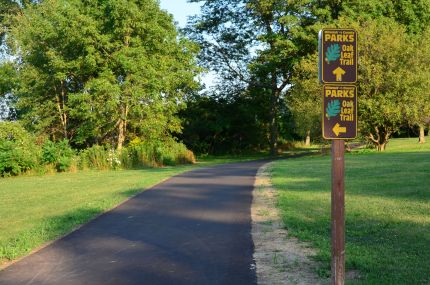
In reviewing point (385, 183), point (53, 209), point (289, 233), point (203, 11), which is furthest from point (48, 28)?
point (289, 233)

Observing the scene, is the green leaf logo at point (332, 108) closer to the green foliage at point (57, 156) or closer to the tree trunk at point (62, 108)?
the green foliage at point (57, 156)

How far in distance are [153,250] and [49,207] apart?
6252 millimetres

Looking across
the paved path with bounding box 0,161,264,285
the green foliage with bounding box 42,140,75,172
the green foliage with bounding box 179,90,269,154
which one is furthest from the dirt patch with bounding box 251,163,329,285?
the green foliage with bounding box 179,90,269,154

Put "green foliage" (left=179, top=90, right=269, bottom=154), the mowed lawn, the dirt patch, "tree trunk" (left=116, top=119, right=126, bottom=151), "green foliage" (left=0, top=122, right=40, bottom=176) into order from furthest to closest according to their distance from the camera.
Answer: "green foliage" (left=179, top=90, right=269, bottom=154) < "tree trunk" (left=116, top=119, right=126, bottom=151) < "green foliage" (left=0, top=122, right=40, bottom=176) < the mowed lawn < the dirt patch

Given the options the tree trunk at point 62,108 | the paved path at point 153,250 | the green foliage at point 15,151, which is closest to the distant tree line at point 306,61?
the tree trunk at point 62,108

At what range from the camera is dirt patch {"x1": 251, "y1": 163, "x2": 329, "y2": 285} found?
636cm

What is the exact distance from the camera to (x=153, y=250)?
8148mm

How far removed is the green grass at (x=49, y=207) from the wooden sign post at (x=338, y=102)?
523cm

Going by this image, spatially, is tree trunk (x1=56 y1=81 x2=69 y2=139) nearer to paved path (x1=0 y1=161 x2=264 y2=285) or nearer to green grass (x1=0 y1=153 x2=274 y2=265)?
green grass (x1=0 y1=153 x2=274 y2=265)

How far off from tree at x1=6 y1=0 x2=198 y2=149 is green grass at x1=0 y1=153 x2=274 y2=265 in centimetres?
1170

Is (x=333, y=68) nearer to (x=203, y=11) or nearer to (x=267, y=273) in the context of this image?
(x=267, y=273)

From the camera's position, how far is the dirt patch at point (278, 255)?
20.9 feet

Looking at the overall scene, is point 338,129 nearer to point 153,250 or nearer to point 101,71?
point 153,250

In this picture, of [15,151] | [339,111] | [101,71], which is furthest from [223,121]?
[339,111]
